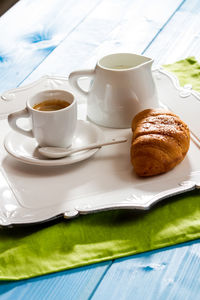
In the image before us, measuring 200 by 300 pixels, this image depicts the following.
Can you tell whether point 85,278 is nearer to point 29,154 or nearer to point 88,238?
point 88,238

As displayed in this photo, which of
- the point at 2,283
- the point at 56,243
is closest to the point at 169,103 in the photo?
the point at 56,243

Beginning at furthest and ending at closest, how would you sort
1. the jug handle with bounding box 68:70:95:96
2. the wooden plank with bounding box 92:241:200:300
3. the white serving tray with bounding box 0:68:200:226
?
the jug handle with bounding box 68:70:95:96
the white serving tray with bounding box 0:68:200:226
the wooden plank with bounding box 92:241:200:300

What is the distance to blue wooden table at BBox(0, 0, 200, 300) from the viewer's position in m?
0.73

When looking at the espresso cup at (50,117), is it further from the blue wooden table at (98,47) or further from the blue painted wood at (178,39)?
the blue painted wood at (178,39)

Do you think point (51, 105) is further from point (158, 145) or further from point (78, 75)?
point (158, 145)

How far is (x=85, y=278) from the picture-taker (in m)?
0.74

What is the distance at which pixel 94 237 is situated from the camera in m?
0.81

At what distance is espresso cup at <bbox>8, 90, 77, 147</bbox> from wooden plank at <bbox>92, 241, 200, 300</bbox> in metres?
0.32

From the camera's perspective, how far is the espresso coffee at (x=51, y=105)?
3.29 ft

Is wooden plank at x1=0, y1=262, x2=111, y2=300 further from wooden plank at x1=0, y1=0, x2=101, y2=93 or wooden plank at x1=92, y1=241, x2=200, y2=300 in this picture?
wooden plank at x1=0, y1=0, x2=101, y2=93

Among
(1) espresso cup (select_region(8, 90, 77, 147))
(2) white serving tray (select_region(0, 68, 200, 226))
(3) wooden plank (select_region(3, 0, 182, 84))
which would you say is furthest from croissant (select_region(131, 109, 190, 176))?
(3) wooden plank (select_region(3, 0, 182, 84))

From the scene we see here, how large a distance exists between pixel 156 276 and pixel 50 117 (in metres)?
0.39

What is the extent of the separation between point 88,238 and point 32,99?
0.35 metres

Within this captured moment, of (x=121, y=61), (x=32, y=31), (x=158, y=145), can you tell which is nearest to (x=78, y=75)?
(x=121, y=61)
